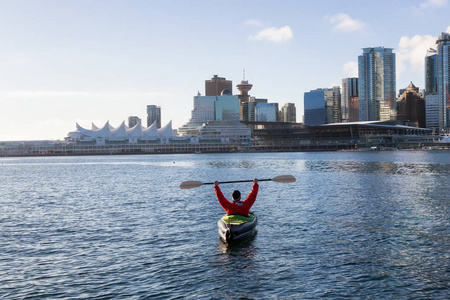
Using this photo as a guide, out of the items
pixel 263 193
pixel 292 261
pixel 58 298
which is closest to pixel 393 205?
pixel 263 193

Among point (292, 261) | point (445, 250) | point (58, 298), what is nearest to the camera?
point (58, 298)

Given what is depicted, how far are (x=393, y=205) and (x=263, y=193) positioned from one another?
594 inches

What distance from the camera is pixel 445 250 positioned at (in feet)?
72.0

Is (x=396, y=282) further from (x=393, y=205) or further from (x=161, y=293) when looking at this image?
(x=393, y=205)

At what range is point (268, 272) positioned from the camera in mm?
19016

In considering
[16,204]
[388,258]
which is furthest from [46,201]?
[388,258]

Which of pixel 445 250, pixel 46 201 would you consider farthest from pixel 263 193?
pixel 445 250

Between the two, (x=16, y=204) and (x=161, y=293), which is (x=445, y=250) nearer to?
(x=161, y=293)

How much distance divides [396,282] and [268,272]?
5078mm

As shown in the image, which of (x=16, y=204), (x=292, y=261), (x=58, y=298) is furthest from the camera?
(x=16, y=204)

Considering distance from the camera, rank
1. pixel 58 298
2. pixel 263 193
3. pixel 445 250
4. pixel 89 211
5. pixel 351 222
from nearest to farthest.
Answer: pixel 58 298 < pixel 445 250 < pixel 351 222 < pixel 89 211 < pixel 263 193

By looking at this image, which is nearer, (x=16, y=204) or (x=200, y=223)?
(x=200, y=223)

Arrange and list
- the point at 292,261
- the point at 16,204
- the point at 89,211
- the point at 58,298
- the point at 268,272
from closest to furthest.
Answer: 1. the point at 58,298
2. the point at 268,272
3. the point at 292,261
4. the point at 89,211
5. the point at 16,204

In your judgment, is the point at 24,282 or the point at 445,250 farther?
the point at 445,250
